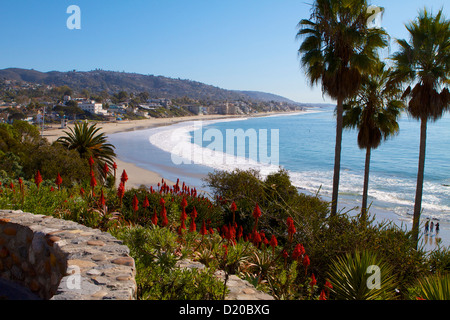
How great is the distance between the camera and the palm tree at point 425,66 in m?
10.8

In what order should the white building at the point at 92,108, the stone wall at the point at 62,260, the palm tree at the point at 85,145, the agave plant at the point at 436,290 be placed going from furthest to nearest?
the white building at the point at 92,108, the palm tree at the point at 85,145, the agave plant at the point at 436,290, the stone wall at the point at 62,260

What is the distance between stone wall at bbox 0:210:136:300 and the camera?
8.99 feet

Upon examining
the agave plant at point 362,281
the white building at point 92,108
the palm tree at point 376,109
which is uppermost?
the white building at point 92,108

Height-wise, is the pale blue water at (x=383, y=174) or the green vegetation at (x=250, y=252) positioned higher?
the green vegetation at (x=250, y=252)

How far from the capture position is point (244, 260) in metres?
4.69

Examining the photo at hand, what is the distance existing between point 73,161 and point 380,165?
34.0 meters

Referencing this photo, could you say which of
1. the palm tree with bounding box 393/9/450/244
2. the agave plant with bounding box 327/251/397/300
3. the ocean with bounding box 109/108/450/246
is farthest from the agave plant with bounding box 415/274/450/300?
the ocean with bounding box 109/108/450/246

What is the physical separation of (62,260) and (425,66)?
11.7 meters

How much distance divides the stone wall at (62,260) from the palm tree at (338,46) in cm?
862
